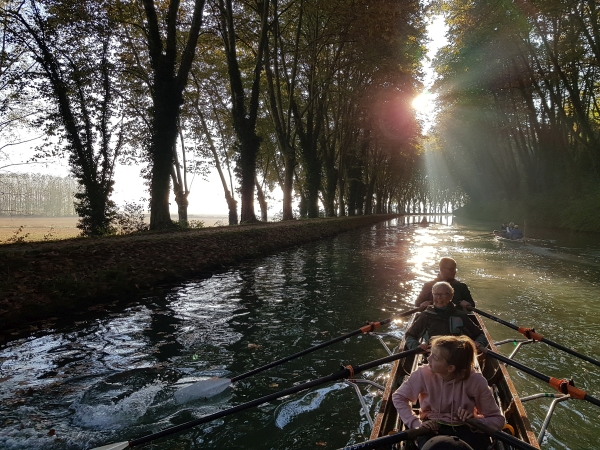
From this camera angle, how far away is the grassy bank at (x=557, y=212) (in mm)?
29938

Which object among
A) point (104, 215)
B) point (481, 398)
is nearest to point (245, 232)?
point (104, 215)

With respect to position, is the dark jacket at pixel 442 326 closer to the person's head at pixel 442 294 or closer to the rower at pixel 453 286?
the person's head at pixel 442 294

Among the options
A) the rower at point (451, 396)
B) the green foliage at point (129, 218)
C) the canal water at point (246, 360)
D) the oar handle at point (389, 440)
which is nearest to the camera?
the oar handle at point (389, 440)

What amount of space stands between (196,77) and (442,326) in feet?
A: 93.8

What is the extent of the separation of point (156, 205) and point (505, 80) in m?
30.3

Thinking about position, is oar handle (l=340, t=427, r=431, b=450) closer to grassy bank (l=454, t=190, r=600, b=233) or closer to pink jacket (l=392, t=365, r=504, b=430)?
pink jacket (l=392, t=365, r=504, b=430)

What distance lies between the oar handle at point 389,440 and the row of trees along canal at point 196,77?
15.3 metres

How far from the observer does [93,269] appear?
10.1 meters

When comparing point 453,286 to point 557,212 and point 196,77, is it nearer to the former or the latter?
point 196,77

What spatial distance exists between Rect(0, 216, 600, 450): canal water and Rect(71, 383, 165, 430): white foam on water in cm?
2

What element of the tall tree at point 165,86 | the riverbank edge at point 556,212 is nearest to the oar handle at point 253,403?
the tall tree at point 165,86

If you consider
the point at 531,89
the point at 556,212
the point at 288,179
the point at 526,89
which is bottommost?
the point at 556,212

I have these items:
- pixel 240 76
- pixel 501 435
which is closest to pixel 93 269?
pixel 501 435

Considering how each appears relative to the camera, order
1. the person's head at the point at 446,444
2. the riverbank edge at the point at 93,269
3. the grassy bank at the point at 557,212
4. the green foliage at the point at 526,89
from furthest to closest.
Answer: the grassy bank at the point at 557,212
the green foliage at the point at 526,89
the riverbank edge at the point at 93,269
the person's head at the point at 446,444
